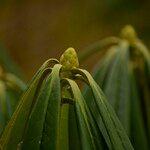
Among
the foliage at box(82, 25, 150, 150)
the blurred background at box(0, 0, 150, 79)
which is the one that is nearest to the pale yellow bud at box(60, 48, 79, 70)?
the foliage at box(82, 25, 150, 150)

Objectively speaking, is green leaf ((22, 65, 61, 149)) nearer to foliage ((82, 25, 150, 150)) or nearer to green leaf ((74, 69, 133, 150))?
green leaf ((74, 69, 133, 150))

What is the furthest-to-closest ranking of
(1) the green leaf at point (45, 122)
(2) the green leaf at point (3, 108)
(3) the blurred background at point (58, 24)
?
(3) the blurred background at point (58, 24) → (2) the green leaf at point (3, 108) → (1) the green leaf at point (45, 122)

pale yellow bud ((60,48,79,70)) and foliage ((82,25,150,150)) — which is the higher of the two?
foliage ((82,25,150,150))

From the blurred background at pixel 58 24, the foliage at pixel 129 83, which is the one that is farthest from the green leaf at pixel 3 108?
the blurred background at pixel 58 24

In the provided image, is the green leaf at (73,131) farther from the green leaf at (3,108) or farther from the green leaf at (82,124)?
the green leaf at (3,108)

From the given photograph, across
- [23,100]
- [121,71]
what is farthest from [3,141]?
[121,71]

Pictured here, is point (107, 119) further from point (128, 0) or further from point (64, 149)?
point (128, 0)

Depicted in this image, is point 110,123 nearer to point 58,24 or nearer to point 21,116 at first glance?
point 21,116

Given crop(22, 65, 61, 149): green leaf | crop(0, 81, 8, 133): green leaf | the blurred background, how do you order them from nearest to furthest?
crop(22, 65, 61, 149): green leaf < crop(0, 81, 8, 133): green leaf < the blurred background
